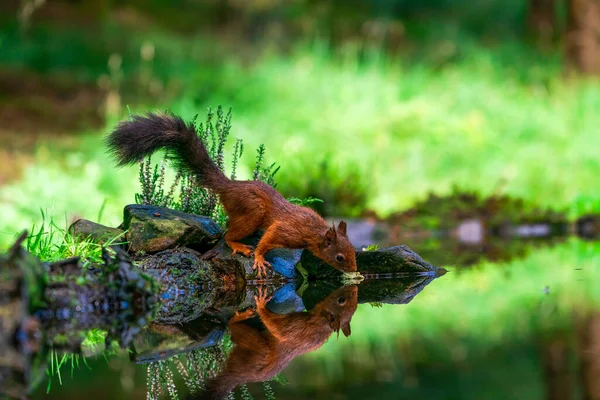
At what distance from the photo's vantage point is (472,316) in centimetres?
436

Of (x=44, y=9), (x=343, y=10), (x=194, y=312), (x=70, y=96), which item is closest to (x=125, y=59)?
(x=70, y=96)

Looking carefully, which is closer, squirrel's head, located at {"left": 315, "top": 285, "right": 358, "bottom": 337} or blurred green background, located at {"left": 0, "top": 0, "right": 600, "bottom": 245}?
squirrel's head, located at {"left": 315, "top": 285, "right": 358, "bottom": 337}

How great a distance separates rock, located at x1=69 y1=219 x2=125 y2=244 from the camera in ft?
17.5

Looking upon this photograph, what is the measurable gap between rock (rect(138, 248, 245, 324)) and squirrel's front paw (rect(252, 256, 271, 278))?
100mm

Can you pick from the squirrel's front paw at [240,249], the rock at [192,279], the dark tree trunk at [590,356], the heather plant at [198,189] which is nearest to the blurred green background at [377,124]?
the dark tree trunk at [590,356]

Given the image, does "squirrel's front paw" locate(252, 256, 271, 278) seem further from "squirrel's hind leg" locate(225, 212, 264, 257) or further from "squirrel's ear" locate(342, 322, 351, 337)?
"squirrel's ear" locate(342, 322, 351, 337)

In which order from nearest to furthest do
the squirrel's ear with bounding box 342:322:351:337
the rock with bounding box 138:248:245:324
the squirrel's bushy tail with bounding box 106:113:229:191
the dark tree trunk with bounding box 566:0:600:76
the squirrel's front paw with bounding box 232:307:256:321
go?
the squirrel's ear with bounding box 342:322:351:337 < the squirrel's front paw with bounding box 232:307:256:321 < the rock with bounding box 138:248:245:324 < the squirrel's bushy tail with bounding box 106:113:229:191 < the dark tree trunk with bounding box 566:0:600:76

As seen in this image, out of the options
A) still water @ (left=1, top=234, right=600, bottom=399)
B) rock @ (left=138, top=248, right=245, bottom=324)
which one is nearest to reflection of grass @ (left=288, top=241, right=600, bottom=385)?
still water @ (left=1, top=234, right=600, bottom=399)

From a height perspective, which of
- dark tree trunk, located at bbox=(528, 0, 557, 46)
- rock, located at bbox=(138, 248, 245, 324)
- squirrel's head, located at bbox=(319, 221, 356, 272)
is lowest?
rock, located at bbox=(138, 248, 245, 324)

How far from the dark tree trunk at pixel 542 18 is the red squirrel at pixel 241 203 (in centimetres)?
1002

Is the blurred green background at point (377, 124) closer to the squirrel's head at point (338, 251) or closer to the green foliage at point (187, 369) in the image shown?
the green foliage at point (187, 369)

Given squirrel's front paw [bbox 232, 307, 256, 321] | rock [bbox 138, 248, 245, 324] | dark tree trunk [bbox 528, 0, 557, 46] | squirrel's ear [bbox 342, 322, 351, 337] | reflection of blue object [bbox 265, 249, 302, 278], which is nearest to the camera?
squirrel's ear [bbox 342, 322, 351, 337]

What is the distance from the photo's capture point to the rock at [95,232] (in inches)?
211

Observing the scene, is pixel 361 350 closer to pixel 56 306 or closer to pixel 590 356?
pixel 590 356
